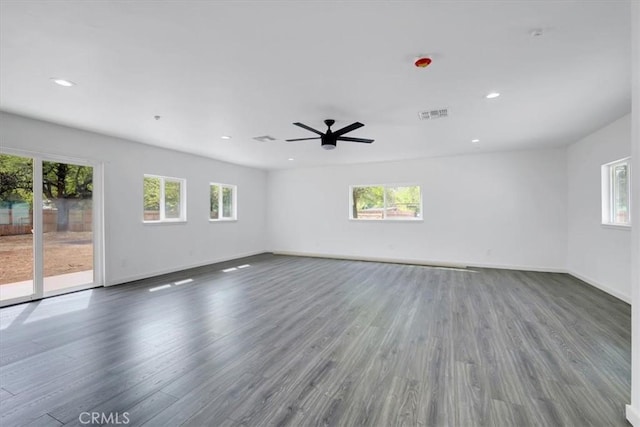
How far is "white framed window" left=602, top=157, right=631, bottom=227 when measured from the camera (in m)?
4.21

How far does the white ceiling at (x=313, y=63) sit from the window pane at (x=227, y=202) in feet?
11.2

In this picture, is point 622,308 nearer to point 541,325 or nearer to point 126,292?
point 541,325

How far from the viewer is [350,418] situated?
5.79 feet

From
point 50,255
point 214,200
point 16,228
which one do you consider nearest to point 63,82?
point 16,228

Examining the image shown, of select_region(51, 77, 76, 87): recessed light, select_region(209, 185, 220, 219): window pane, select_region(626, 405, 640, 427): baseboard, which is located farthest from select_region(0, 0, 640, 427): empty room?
select_region(209, 185, 220, 219): window pane

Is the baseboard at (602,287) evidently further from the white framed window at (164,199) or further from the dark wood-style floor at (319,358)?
the white framed window at (164,199)

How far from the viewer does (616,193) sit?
4.48 meters

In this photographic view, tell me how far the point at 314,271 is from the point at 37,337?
4.30 meters

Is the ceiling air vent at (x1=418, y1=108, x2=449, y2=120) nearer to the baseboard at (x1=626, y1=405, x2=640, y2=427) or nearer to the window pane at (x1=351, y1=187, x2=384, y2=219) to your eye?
the baseboard at (x1=626, y1=405, x2=640, y2=427)

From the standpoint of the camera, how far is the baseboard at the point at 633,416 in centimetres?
164

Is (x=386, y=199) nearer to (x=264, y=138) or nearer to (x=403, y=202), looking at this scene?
(x=403, y=202)

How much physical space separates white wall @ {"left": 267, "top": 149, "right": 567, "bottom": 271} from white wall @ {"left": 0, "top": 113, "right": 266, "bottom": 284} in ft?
7.39

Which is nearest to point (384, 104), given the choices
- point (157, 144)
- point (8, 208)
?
point (157, 144)

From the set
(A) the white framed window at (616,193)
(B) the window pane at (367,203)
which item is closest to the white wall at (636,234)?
(A) the white framed window at (616,193)
